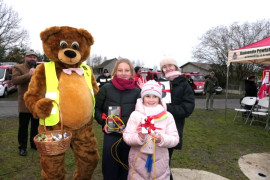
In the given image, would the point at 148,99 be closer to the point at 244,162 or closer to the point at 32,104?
the point at 32,104

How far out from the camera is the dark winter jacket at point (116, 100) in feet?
8.25

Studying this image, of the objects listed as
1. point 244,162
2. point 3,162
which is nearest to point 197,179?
point 244,162

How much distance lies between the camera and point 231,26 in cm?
2514

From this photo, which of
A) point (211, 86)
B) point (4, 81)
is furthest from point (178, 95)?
point (4, 81)

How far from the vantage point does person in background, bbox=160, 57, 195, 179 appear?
2566 millimetres

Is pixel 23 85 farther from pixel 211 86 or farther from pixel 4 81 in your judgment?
pixel 4 81

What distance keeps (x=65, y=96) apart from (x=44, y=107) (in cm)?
27

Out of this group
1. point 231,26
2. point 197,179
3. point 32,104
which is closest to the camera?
point 32,104

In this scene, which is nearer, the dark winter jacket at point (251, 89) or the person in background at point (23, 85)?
the person in background at point (23, 85)

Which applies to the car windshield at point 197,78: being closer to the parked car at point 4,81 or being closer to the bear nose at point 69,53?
the parked car at point 4,81

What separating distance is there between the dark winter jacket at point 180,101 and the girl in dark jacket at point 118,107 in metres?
0.47

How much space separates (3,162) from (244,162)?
15.1ft

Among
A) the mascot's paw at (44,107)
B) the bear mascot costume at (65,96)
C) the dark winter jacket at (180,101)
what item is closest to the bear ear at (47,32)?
the bear mascot costume at (65,96)

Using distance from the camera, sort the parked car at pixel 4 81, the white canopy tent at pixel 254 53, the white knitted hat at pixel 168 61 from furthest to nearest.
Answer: the parked car at pixel 4 81 → the white canopy tent at pixel 254 53 → the white knitted hat at pixel 168 61
